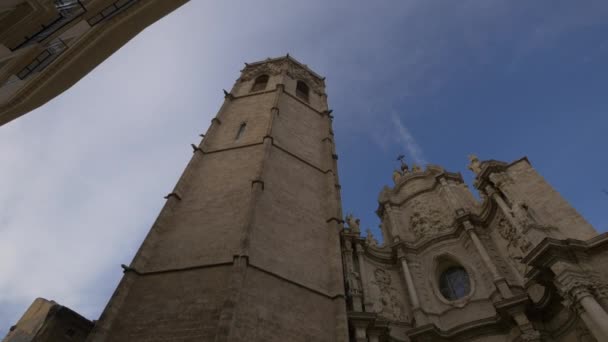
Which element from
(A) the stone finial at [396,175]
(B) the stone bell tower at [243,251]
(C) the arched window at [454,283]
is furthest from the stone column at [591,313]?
(A) the stone finial at [396,175]

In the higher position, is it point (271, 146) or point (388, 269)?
point (271, 146)

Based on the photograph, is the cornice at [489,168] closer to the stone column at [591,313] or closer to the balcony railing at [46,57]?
the stone column at [591,313]

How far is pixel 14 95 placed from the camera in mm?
5598

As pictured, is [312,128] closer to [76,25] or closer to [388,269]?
[388,269]

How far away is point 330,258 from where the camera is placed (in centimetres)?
1082

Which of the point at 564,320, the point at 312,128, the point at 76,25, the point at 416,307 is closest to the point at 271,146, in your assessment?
the point at 312,128

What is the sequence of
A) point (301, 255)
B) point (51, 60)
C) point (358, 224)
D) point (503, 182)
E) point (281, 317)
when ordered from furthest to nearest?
1. point (358, 224)
2. point (503, 182)
3. point (301, 255)
4. point (281, 317)
5. point (51, 60)

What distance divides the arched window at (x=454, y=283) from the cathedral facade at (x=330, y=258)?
0.04 metres

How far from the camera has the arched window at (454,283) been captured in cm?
1254

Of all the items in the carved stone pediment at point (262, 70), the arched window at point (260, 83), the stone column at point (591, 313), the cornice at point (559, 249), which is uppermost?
the carved stone pediment at point (262, 70)

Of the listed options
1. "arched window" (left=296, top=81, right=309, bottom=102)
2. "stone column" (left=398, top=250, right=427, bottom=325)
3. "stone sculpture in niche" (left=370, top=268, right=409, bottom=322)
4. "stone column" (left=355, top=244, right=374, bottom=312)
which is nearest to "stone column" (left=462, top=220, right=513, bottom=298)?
"stone column" (left=398, top=250, right=427, bottom=325)

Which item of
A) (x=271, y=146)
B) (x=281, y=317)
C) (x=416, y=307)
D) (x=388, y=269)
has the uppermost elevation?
(x=271, y=146)

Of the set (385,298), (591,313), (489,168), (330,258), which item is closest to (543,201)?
(489,168)

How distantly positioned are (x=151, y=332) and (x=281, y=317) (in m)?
2.55
